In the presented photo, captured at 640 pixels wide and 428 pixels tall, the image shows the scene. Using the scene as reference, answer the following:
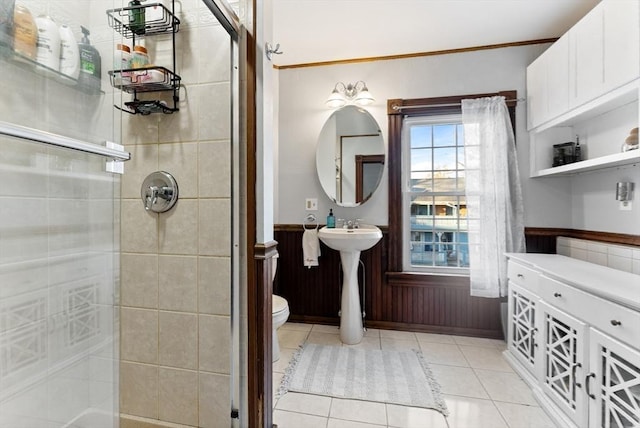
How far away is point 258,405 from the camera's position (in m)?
1.13

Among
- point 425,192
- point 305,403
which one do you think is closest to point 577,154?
point 425,192

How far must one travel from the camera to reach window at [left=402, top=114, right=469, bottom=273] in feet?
8.32

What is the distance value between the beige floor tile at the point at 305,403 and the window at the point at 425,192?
124 cm

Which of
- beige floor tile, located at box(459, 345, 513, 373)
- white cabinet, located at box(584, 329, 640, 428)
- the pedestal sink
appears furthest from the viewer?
the pedestal sink

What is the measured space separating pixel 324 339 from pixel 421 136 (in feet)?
6.54

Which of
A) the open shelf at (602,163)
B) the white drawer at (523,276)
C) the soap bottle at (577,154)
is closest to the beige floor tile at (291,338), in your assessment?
the white drawer at (523,276)

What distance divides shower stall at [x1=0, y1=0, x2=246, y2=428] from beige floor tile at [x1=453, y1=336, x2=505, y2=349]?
1.95m

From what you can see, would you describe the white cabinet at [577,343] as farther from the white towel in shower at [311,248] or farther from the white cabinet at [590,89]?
the white towel in shower at [311,248]

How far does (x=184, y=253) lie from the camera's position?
1.15 meters

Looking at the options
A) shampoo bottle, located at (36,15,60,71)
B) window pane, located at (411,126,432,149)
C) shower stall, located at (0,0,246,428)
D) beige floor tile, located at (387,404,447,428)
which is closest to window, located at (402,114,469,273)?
window pane, located at (411,126,432,149)

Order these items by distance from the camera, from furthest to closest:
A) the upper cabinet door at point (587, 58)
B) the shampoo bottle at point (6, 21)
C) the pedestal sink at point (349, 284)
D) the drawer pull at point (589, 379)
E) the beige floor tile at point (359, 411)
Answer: the pedestal sink at point (349, 284) → the upper cabinet door at point (587, 58) → the beige floor tile at point (359, 411) → the drawer pull at point (589, 379) → the shampoo bottle at point (6, 21)

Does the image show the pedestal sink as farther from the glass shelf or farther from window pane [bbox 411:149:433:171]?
the glass shelf

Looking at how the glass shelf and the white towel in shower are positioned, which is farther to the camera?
the white towel in shower

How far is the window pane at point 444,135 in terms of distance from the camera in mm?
2537
